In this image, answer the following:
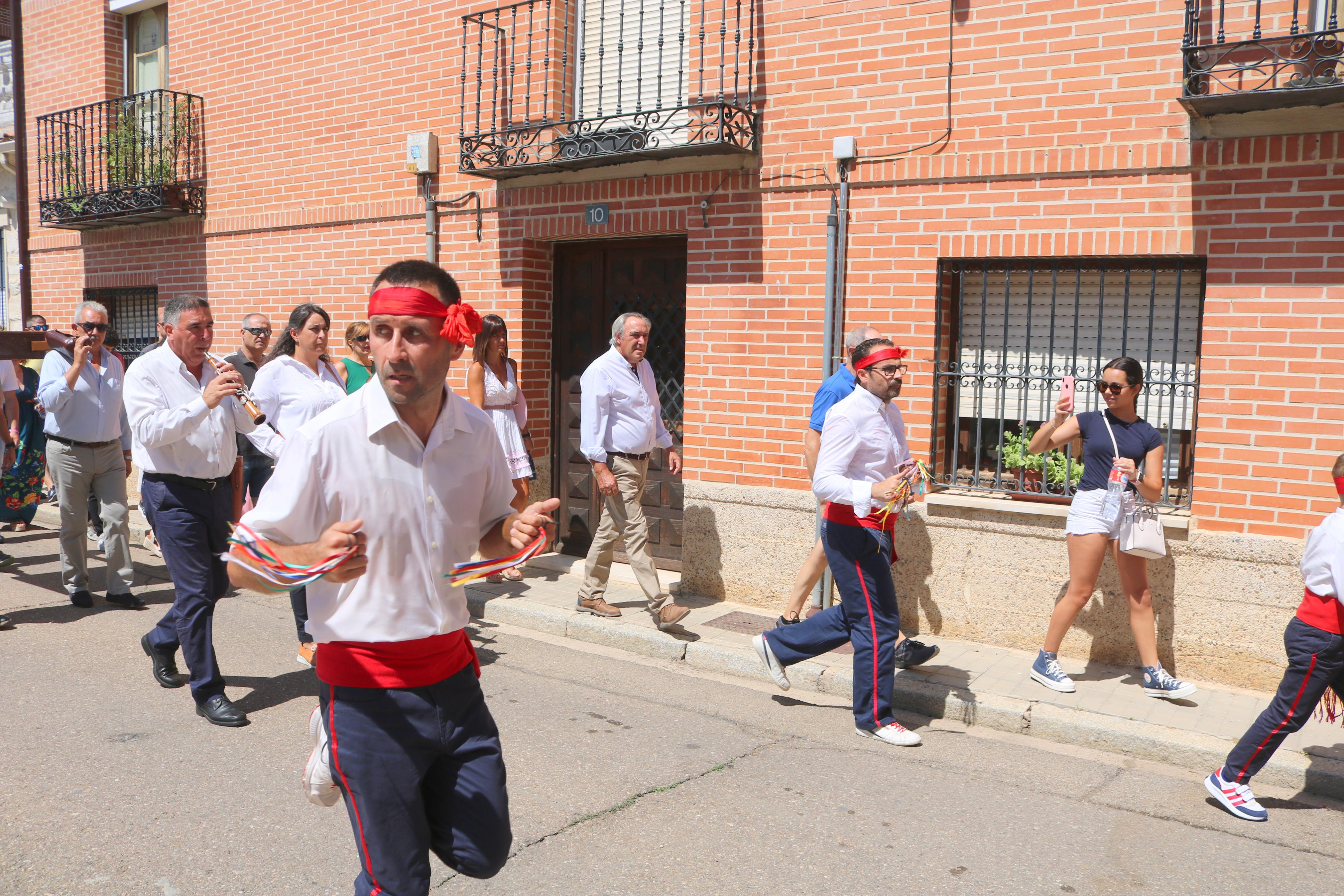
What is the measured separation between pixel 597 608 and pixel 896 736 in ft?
8.58

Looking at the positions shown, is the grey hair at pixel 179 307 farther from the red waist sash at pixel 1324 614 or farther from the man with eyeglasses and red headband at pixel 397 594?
the red waist sash at pixel 1324 614

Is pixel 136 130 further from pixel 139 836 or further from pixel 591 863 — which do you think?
pixel 591 863

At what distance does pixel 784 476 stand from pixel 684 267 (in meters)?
1.92

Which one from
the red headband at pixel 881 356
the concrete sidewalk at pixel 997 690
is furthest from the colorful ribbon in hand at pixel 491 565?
the concrete sidewalk at pixel 997 690

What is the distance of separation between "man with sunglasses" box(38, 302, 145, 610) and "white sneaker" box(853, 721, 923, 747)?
5200 mm

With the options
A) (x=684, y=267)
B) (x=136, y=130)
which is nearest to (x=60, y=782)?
(x=684, y=267)

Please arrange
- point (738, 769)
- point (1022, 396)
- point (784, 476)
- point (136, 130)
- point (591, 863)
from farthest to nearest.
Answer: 1. point (136, 130)
2. point (784, 476)
3. point (1022, 396)
4. point (738, 769)
5. point (591, 863)

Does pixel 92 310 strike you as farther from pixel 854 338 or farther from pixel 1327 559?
pixel 1327 559

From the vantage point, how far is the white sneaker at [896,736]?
506cm

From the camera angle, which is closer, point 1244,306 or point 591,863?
point 591,863

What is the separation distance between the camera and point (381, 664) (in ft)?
8.38

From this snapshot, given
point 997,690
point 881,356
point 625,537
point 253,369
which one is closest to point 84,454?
point 253,369

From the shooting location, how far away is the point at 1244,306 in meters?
5.84

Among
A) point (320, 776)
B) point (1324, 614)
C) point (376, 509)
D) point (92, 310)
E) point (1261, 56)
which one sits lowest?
point (320, 776)
